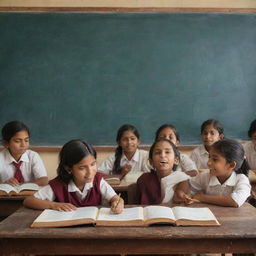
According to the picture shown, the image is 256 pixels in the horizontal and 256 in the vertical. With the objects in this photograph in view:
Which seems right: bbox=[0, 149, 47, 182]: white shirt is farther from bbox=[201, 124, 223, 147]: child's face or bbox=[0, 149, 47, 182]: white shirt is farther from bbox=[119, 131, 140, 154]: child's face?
bbox=[201, 124, 223, 147]: child's face

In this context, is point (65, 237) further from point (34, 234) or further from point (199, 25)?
point (199, 25)

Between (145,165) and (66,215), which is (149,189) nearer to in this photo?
(66,215)

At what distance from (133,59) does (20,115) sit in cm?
131

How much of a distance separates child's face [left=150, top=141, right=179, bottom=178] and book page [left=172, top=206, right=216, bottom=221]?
0.53 metres

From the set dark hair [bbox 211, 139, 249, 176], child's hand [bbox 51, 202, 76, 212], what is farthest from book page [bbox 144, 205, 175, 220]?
dark hair [bbox 211, 139, 249, 176]

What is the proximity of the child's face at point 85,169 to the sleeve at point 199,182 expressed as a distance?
1.85 ft

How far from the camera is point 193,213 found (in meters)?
1.55

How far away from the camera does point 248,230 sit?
4.52ft

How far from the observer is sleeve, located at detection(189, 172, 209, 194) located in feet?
6.62

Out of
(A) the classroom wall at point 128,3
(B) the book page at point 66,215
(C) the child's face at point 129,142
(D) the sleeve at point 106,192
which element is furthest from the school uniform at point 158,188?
(A) the classroom wall at point 128,3

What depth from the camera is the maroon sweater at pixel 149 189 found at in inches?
81.9

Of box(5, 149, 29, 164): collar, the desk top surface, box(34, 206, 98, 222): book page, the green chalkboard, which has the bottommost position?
the desk top surface

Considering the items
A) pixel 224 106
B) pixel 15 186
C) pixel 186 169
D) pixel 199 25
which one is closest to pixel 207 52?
pixel 199 25

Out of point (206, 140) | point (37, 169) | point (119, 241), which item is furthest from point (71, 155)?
point (206, 140)
